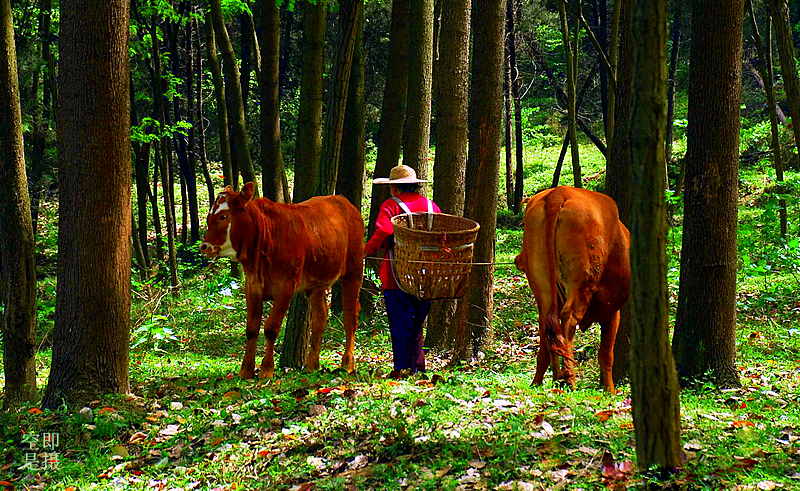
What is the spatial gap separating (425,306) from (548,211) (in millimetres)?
1959

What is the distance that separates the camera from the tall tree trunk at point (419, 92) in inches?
497

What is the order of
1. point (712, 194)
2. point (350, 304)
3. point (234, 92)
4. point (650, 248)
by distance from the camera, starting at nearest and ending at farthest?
point (650, 248)
point (712, 194)
point (350, 304)
point (234, 92)

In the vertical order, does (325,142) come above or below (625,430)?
above

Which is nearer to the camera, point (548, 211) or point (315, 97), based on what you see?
point (548, 211)

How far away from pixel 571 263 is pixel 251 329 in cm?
366

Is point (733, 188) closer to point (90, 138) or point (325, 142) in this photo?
point (325, 142)

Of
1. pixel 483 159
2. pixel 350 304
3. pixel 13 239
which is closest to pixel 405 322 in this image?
pixel 350 304

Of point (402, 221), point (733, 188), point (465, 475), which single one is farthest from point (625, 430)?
point (402, 221)

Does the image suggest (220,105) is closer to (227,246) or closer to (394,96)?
(394,96)

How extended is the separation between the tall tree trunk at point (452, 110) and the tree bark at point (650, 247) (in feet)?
22.5

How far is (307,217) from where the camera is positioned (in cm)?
976

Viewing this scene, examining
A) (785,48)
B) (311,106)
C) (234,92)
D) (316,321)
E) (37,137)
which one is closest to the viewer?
(316,321)

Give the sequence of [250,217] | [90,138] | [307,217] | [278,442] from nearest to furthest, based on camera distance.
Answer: [278,442] → [90,138] → [250,217] → [307,217]

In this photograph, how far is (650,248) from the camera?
182 inches
